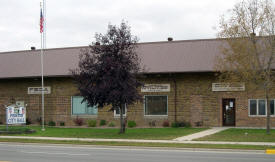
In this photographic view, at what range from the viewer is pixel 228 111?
30.7 metres

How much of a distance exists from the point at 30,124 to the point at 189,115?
14.2 meters

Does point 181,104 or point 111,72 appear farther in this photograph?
point 181,104

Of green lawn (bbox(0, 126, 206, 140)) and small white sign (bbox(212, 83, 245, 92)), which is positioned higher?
small white sign (bbox(212, 83, 245, 92))

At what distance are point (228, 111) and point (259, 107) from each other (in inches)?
88.7

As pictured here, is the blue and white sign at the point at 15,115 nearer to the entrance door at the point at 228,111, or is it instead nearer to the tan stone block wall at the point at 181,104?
the tan stone block wall at the point at 181,104

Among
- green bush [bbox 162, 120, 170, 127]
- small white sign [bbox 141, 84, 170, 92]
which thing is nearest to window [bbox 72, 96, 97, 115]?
small white sign [bbox 141, 84, 170, 92]

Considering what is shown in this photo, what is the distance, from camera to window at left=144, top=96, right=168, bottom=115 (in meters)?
32.2

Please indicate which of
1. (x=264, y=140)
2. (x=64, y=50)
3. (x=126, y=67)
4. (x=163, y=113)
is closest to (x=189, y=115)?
(x=163, y=113)

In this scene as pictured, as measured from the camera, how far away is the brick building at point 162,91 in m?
30.3

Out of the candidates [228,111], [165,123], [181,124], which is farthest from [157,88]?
[228,111]

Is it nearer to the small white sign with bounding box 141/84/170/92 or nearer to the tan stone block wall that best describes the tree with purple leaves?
the tan stone block wall

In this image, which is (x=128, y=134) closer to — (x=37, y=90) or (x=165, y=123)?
(x=165, y=123)

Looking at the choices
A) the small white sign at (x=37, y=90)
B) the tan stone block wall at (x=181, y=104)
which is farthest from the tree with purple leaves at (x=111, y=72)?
the small white sign at (x=37, y=90)

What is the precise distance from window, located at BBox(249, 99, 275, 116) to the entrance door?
51.9 inches
